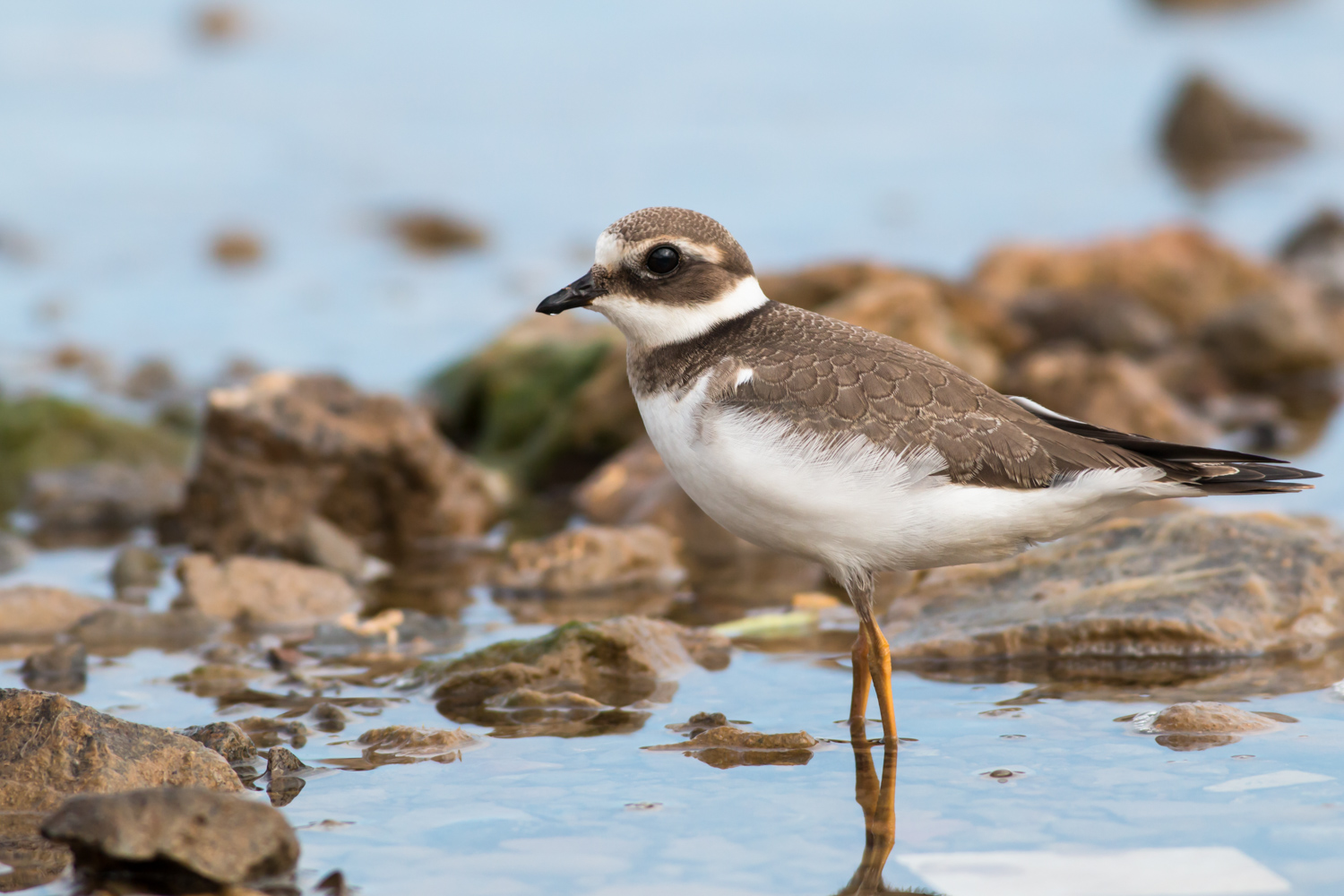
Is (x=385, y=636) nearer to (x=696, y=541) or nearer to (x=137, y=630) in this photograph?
(x=137, y=630)

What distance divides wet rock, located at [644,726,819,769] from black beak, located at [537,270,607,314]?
2136 mm

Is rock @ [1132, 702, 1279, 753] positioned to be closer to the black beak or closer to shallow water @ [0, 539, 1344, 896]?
shallow water @ [0, 539, 1344, 896]

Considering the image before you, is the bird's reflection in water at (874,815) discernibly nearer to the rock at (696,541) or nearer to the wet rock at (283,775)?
the wet rock at (283,775)

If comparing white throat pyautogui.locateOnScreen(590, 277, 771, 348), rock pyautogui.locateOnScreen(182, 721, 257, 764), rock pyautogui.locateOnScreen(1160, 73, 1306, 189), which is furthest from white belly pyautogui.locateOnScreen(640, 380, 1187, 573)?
rock pyautogui.locateOnScreen(1160, 73, 1306, 189)

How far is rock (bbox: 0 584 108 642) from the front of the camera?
8.81m

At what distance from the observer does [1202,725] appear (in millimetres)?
6676

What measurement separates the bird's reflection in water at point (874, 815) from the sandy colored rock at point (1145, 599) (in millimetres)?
1505

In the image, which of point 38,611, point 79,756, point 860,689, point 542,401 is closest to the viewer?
point 79,756

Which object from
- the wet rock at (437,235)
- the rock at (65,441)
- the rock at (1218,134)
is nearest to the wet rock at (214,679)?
the rock at (65,441)

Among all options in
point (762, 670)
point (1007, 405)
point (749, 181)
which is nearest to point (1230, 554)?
point (1007, 405)

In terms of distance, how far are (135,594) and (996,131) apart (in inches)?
822

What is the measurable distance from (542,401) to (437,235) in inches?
377

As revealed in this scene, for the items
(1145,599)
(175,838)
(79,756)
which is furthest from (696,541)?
(175,838)

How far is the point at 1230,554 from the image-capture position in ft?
27.6
